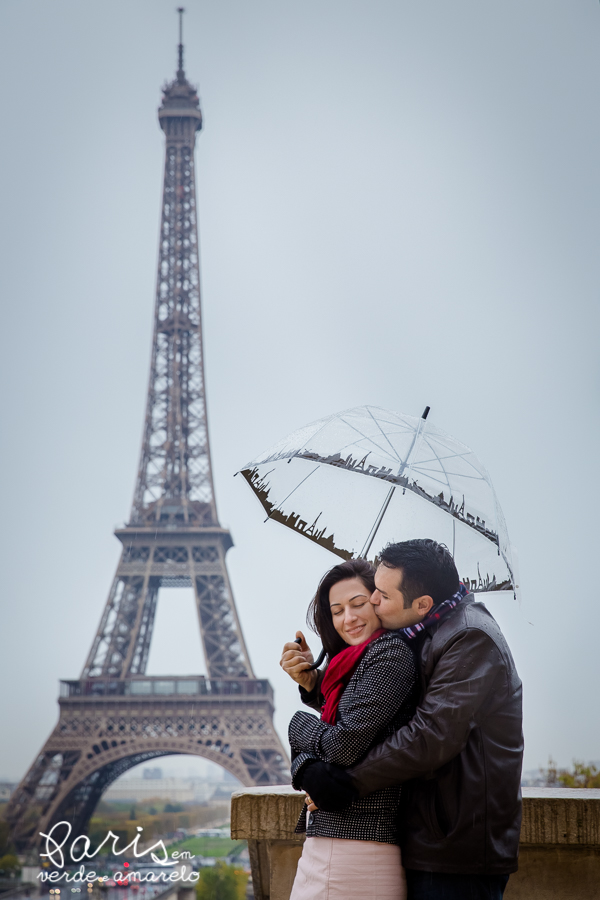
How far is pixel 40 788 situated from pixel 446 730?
40.1ft

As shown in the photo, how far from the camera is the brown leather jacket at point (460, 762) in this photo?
1.08 metres

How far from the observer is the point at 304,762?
113cm

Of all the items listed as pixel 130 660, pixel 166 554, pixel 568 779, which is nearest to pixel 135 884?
pixel 130 660

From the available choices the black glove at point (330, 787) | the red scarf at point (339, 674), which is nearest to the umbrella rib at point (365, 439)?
the red scarf at point (339, 674)

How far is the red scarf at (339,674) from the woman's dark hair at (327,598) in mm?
86

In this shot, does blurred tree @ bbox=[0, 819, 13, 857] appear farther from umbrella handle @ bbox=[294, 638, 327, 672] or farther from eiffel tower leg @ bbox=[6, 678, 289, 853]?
umbrella handle @ bbox=[294, 638, 327, 672]

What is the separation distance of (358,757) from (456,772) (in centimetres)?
14

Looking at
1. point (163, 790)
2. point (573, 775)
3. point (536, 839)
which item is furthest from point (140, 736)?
point (536, 839)

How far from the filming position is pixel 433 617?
119cm

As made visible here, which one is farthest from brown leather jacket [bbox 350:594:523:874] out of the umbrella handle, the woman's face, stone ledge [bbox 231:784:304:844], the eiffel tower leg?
the eiffel tower leg

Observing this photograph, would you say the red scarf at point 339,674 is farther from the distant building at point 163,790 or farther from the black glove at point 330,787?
the distant building at point 163,790

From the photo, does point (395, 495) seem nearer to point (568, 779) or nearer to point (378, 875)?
point (378, 875)

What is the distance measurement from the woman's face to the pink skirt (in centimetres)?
29

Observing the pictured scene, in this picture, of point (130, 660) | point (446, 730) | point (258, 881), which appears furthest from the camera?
point (130, 660)
